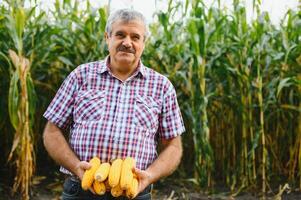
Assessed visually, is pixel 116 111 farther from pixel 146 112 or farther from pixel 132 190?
pixel 132 190

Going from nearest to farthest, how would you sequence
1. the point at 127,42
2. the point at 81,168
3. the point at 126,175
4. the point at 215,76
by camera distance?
the point at 126,175 → the point at 81,168 → the point at 127,42 → the point at 215,76

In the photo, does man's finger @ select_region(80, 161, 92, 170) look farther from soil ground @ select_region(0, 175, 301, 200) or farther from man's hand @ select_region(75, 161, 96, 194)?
soil ground @ select_region(0, 175, 301, 200)

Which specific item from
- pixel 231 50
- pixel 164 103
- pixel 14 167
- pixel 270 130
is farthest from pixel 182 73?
pixel 164 103

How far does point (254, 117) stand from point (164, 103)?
3233 millimetres

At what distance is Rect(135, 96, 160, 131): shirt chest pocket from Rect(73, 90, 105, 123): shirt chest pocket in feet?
0.50

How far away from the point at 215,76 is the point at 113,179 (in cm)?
353

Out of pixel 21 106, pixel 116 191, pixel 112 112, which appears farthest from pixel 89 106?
pixel 21 106

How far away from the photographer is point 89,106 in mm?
2271

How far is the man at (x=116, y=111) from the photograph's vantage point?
2240 millimetres

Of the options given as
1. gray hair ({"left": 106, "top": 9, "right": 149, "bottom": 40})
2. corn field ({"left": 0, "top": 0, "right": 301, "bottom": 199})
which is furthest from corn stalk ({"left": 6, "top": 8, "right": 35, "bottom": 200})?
gray hair ({"left": 106, "top": 9, "right": 149, "bottom": 40})

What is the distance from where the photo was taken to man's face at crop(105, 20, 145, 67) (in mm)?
2256

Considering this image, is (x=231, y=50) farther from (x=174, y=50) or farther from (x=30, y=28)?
(x=30, y=28)

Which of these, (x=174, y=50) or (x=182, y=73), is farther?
(x=174, y=50)

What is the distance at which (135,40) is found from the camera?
2.28 metres
